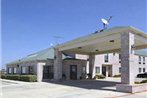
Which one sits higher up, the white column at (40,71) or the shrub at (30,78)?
the white column at (40,71)

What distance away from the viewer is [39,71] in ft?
93.4

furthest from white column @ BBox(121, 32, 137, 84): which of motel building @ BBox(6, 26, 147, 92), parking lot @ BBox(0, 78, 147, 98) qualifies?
parking lot @ BBox(0, 78, 147, 98)

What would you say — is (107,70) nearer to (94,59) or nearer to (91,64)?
(94,59)

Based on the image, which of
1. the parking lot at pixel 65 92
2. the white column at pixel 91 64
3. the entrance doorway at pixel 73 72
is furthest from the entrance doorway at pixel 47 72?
the parking lot at pixel 65 92

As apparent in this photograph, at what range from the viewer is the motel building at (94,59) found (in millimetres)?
16672

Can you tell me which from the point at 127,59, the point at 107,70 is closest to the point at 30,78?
the point at 127,59

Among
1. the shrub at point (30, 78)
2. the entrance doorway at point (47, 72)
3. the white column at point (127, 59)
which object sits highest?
the white column at point (127, 59)

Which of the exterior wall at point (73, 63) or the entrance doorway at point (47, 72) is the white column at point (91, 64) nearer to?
the exterior wall at point (73, 63)

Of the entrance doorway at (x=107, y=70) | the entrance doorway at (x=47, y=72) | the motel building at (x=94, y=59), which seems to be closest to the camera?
the motel building at (x=94, y=59)

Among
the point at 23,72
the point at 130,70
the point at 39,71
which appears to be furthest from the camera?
the point at 23,72

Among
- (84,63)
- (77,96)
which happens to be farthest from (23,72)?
(77,96)

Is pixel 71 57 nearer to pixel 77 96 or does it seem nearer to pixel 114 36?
pixel 114 36

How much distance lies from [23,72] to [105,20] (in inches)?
641

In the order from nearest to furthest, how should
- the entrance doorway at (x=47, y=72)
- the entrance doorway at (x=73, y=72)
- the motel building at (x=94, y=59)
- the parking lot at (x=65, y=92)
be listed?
the parking lot at (x=65, y=92) < the motel building at (x=94, y=59) < the entrance doorway at (x=47, y=72) < the entrance doorway at (x=73, y=72)
